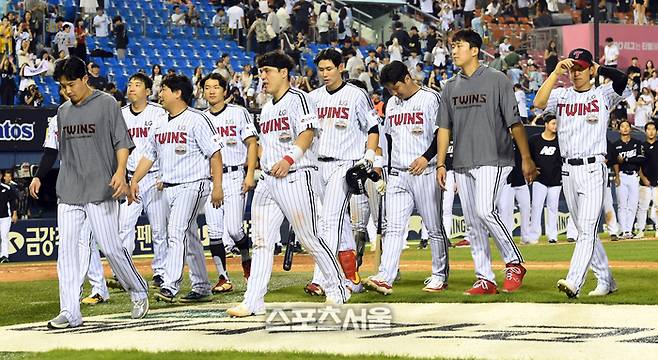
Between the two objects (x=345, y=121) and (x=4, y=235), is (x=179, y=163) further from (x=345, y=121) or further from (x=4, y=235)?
(x=4, y=235)

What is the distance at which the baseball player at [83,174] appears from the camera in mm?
10727

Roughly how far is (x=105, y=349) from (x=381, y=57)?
2586 cm

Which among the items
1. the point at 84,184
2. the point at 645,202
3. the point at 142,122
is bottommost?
the point at 645,202

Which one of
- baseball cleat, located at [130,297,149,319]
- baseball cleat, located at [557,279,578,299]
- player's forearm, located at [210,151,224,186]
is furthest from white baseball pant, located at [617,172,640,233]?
baseball cleat, located at [130,297,149,319]

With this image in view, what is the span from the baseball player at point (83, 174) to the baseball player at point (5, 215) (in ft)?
39.2

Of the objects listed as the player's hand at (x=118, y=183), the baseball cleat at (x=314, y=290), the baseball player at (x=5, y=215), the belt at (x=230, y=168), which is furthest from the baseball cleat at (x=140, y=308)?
the baseball player at (x=5, y=215)

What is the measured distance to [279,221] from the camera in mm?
11109

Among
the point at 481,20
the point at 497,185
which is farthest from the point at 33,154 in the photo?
the point at 481,20

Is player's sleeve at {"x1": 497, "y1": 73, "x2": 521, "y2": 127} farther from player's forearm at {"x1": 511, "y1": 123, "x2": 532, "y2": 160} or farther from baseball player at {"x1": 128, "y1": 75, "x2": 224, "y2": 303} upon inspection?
baseball player at {"x1": 128, "y1": 75, "x2": 224, "y2": 303}

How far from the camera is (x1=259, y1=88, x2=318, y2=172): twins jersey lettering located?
11016mm

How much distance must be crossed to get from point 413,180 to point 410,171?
205mm

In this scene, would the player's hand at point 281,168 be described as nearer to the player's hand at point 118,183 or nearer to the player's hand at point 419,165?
the player's hand at point 118,183

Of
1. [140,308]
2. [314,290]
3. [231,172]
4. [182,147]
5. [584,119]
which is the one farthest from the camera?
[231,172]

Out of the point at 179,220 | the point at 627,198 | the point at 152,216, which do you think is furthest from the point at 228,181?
the point at 627,198
